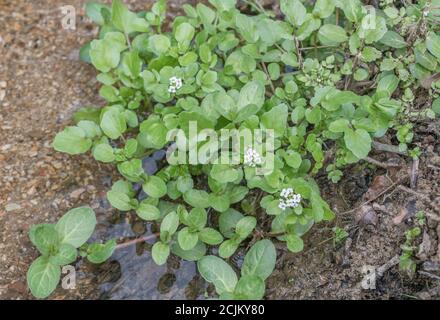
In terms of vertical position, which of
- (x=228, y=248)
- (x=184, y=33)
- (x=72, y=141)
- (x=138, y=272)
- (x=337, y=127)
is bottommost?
(x=138, y=272)

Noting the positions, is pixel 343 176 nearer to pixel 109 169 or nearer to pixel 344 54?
pixel 344 54

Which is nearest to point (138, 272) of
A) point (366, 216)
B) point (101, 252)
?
point (101, 252)

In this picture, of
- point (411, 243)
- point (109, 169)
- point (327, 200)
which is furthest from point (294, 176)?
point (109, 169)

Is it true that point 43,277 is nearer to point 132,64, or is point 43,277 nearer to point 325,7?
point 132,64

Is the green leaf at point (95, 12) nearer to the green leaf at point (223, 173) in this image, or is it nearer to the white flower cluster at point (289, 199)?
the green leaf at point (223, 173)

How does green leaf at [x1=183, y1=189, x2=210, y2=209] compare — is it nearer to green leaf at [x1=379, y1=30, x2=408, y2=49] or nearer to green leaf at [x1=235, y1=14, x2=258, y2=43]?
green leaf at [x1=235, y1=14, x2=258, y2=43]

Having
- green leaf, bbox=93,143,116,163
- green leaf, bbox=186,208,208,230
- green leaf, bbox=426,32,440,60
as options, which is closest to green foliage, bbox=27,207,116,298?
green leaf, bbox=93,143,116,163

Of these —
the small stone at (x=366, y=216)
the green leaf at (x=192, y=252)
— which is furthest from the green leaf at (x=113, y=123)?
the small stone at (x=366, y=216)
